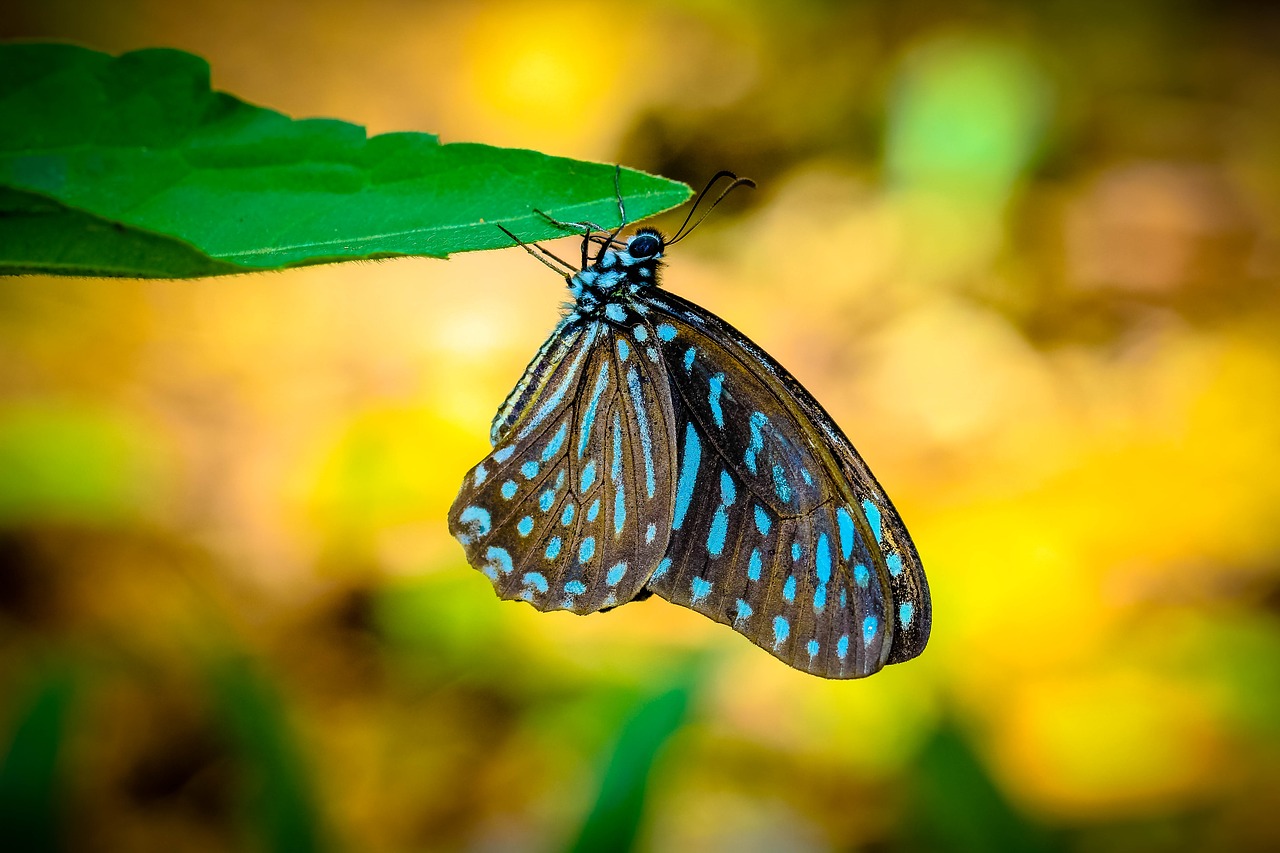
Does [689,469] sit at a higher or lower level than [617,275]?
lower

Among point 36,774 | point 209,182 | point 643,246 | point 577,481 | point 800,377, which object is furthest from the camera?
point 800,377

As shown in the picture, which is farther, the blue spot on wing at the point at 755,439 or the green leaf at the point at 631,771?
the green leaf at the point at 631,771

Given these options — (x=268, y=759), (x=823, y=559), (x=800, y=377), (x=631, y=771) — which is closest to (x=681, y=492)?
(x=823, y=559)

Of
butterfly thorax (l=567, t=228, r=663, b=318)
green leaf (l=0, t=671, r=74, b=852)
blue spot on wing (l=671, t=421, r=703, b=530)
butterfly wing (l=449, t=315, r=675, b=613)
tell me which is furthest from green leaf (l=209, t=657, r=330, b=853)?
butterfly thorax (l=567, t=228, r=663, b=318)

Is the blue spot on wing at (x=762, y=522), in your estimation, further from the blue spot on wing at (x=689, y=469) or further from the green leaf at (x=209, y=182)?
the green leaf at (x=209, y=182)

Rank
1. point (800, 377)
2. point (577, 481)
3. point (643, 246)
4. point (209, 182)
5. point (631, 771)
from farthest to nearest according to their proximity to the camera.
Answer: point (800, 377), point (631, 771), point (577, 481), point (643, 246), point (209, 182)

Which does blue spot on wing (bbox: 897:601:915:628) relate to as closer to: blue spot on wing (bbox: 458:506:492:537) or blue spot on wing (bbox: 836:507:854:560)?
blue spot on wing (bbox: 836:507:854:560)

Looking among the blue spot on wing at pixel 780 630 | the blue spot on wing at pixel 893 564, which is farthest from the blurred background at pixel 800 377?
the blue spot on wing at pixel 893 564

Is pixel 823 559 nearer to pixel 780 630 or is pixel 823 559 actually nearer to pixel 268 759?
pixel 780 630
